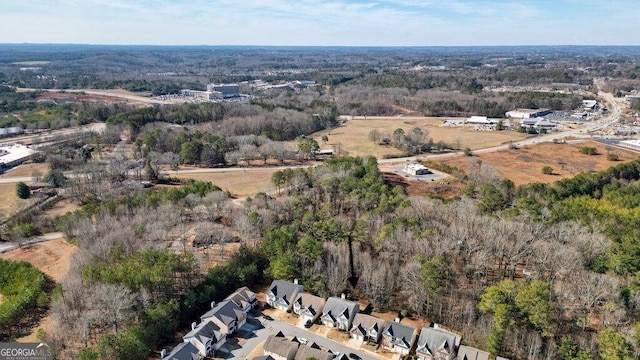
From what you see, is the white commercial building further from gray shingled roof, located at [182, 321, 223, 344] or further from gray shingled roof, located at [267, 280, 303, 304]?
gray shingled roof, located at [182, 321, 223, 344]

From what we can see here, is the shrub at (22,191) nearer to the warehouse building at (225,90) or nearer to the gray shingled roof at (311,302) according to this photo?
the gray shingled roof at (311,302)

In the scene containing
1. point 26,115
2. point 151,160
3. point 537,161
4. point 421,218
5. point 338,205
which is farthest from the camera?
point 26,115

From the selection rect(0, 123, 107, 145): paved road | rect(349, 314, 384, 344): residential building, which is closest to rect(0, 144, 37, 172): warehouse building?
rect(0, 123, 107, 145): paved road

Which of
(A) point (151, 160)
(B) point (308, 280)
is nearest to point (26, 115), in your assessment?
(A) point (151, 160)

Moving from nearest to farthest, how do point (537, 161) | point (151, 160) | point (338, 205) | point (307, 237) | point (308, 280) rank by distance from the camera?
point (308, 280)
point (307, 237)
point (338, 205)
point (151, 160)
point (537, 161)

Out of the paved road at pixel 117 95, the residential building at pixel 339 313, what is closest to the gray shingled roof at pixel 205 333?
the residential building at pixel 339 313

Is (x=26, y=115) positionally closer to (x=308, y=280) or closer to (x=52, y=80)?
(x=52, y=80)
